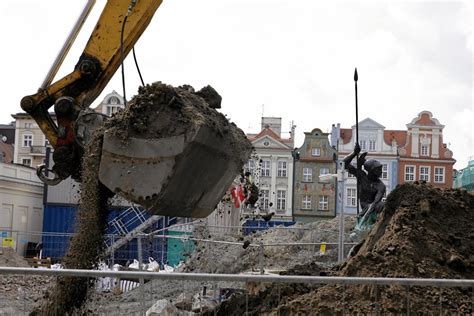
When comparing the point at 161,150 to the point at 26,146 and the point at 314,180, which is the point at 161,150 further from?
the point at 26,146

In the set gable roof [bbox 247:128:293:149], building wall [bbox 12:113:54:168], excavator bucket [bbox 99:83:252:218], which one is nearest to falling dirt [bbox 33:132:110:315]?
excavator bucket [bbox 99:83:252:218]

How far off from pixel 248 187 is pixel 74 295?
2644 millimetres

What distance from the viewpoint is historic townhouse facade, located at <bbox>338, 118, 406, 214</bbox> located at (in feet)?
202

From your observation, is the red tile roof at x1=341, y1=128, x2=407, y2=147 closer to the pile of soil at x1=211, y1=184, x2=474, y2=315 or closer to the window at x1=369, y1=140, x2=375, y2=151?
the window at x1=369, y1=140, x2=375, y2=151

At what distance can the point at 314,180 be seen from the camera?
61.8m

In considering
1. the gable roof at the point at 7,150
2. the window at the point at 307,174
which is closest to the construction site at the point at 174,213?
the window at the point at 307,174

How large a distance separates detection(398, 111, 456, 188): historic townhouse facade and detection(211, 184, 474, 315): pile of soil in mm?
54226

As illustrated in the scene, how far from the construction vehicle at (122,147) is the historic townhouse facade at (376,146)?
52.9 m

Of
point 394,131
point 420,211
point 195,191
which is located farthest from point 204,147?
point 394,131

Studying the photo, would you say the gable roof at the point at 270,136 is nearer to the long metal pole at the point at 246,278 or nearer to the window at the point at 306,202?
the window at the point at 306,202

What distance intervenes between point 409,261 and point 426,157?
56740 mm

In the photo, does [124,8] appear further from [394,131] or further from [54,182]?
[394,131]

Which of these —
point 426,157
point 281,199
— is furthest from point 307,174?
point 426,157

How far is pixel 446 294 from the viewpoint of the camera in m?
6.12
